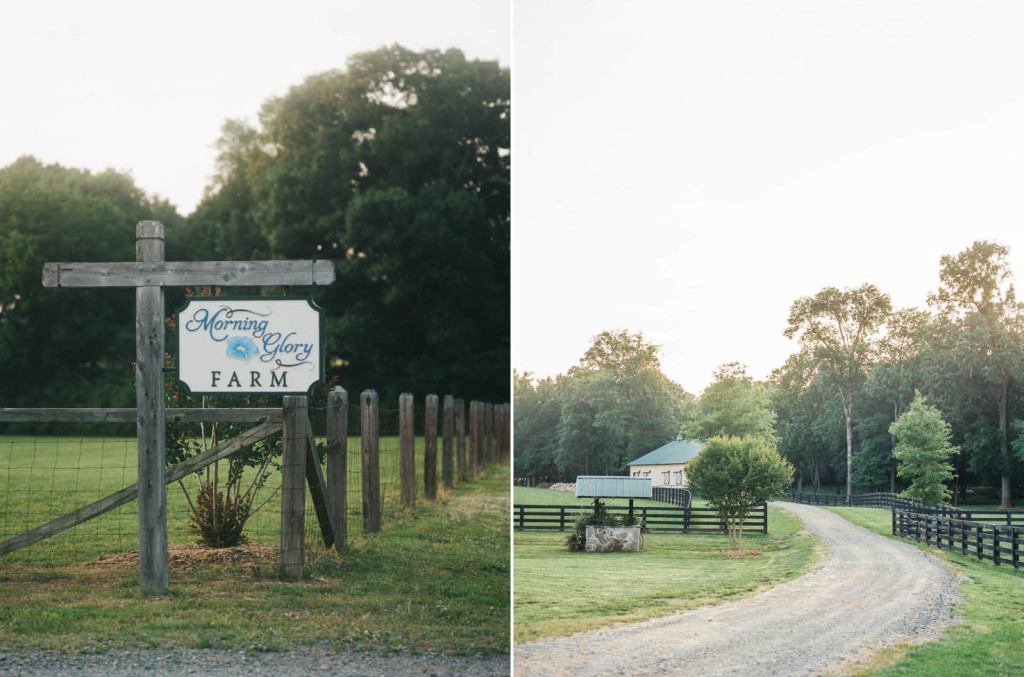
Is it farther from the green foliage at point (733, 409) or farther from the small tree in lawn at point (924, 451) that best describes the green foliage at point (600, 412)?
the small tree in lawn at point (924, 451)

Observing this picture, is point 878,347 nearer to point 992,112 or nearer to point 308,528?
point 992,112

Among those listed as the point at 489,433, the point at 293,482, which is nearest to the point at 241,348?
the point at 293,482

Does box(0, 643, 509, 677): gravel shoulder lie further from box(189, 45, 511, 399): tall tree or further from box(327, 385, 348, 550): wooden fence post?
box(189, 45, 511, 399): tall tree

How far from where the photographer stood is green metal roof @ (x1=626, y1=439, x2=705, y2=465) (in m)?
5.17

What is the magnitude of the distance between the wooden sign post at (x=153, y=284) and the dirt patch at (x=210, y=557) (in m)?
0.88

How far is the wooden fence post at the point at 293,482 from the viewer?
622 cm

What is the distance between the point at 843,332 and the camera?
5.17 meters

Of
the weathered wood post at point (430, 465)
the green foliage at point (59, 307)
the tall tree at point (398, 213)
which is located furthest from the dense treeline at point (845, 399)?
the tall tree at point (398, 213)

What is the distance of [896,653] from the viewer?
15.3 ft

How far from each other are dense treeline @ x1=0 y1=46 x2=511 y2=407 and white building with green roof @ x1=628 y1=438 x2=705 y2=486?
11509 millimetres

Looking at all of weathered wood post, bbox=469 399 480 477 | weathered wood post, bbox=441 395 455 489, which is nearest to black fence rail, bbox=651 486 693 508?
weathered wood post, bbox=441 395 455 489

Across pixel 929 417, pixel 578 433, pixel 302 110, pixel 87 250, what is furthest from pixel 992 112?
pixel 302 110

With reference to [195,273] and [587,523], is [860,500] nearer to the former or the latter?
[587,523]

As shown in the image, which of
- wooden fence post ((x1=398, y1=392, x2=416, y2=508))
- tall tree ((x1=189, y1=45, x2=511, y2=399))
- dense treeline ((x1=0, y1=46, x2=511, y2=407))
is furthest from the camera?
tall tree ((x1=189, y1=45, x2=511, y2=399))
